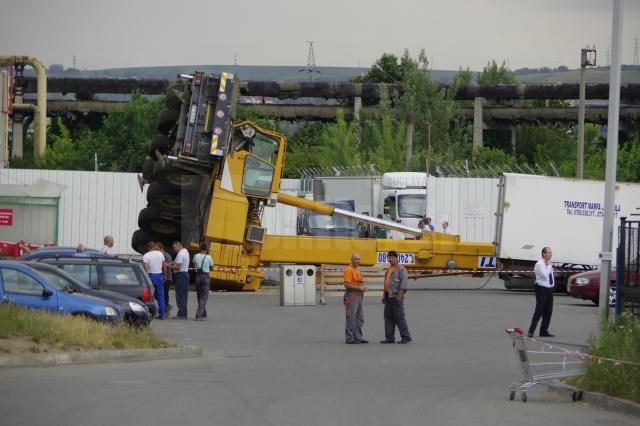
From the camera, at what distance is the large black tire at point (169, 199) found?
32031 mm

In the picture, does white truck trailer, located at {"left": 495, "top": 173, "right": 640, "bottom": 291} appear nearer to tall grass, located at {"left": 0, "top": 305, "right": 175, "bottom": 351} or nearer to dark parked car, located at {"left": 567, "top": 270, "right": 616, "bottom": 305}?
dark parked car, located at {"left": 567, "top": 270, "right": 616, "bottom": 305}

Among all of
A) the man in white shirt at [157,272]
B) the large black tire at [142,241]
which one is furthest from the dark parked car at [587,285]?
the large black tire at [142,241]

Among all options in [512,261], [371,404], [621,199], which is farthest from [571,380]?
[621,199]

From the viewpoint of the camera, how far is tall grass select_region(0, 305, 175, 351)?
664 inches

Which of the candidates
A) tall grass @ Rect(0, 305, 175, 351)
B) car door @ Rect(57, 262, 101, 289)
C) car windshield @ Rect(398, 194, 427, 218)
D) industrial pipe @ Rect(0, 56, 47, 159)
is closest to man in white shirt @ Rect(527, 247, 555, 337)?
tall grass @ Rect(0, 305, 175, 351)

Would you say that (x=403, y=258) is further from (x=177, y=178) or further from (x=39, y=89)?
(x=39, y=89)

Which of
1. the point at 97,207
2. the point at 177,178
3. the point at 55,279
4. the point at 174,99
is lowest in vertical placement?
the point at 55,279

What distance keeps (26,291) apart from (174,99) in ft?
41.9

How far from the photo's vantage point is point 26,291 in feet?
63.6

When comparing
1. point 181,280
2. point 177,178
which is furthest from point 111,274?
point 177,178

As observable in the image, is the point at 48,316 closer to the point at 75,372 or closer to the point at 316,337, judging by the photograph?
the point at 75,372

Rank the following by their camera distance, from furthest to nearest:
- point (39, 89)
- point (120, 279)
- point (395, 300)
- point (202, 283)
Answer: point (39, 89) < point (202, 283) < point (120, 279) < point (395, 300)

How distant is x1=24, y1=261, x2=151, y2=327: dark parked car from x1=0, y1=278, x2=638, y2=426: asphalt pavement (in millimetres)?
872

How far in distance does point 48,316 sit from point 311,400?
568 cm
